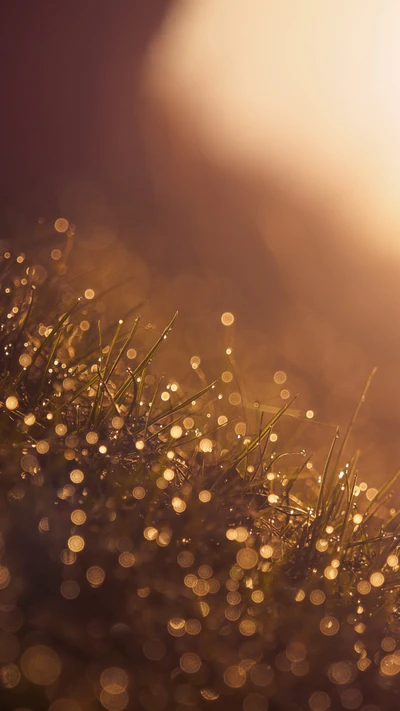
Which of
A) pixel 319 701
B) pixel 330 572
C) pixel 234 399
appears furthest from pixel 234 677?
pixel 234 399

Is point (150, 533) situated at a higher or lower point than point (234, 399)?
higher

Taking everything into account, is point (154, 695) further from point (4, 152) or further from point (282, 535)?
point (4, 152)

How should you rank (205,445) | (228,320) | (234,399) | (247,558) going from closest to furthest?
1. (247,558)
2. (205,445)
3. (234,399)
4. (228,320)

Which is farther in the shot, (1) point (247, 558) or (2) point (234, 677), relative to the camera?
(1) point (247, 558)

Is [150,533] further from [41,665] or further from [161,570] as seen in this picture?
[41,665]

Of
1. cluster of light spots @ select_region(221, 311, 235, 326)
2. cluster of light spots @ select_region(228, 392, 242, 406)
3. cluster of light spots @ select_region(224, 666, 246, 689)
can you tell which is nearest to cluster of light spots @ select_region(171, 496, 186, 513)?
cluster of light spots @ select_region(224, 666, 246, 689)

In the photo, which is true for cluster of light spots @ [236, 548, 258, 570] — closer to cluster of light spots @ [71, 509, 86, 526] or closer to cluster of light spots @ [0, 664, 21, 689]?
cluster of light spots @ [71, 509, 86, 526]

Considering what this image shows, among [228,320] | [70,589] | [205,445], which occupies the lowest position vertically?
[228,320]

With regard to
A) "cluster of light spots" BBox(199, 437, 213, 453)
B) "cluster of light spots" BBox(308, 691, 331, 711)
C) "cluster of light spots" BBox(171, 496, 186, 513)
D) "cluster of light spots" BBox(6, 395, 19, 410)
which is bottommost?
"cluster of light spots" BBox(6, 395, 19, 410)

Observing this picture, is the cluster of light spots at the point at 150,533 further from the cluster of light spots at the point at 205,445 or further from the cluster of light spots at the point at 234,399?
the cluster of light spots at the point at 234,399

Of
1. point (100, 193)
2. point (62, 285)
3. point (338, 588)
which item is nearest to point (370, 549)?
point (338, 588)

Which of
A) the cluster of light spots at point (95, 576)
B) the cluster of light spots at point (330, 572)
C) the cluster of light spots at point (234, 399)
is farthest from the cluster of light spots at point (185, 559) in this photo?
the cluster of light spots at point (234, 399)
